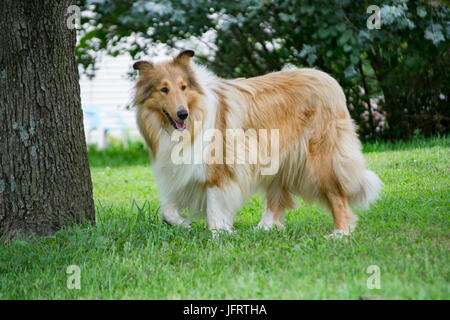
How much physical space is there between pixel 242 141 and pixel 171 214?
90 cm

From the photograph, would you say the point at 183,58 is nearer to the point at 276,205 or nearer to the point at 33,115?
the point at 33,115

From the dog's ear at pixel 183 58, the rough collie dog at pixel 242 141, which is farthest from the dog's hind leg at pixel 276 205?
the dog's ear at pixel 183 58

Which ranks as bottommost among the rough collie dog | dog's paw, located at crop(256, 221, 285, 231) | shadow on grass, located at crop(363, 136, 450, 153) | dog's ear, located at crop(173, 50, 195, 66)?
dog's paw, located at crop(256, 221, 285, 231)

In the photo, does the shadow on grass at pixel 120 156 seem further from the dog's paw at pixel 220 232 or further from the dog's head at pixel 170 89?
the dog's paw at pixel 220 232

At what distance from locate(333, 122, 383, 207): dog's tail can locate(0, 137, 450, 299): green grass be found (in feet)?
0.96

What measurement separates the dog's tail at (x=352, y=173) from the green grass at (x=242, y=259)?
292 millimetres

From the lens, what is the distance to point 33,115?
159 inches

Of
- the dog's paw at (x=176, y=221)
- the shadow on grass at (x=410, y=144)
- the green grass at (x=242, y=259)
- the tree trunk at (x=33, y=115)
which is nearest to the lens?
the green grass at (x=242, y=259)

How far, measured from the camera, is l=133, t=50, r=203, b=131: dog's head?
4.19 meters

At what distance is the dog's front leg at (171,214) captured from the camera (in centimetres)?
447

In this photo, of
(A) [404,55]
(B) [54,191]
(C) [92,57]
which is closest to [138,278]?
(B) [54,191]

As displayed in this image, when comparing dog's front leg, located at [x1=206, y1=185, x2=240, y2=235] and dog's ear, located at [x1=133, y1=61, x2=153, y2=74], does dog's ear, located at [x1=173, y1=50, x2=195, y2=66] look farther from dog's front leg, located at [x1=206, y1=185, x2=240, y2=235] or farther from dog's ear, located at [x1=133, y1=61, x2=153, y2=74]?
dog's front leg, located at [x1=206, y1=185, x2=240, y2=235]

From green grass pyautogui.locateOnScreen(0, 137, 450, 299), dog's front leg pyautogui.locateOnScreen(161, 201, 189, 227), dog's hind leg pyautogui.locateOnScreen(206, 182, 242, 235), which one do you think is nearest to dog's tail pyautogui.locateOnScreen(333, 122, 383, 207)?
green grass pyautogui.locateOnScreen(0, 137, 450, 299)
